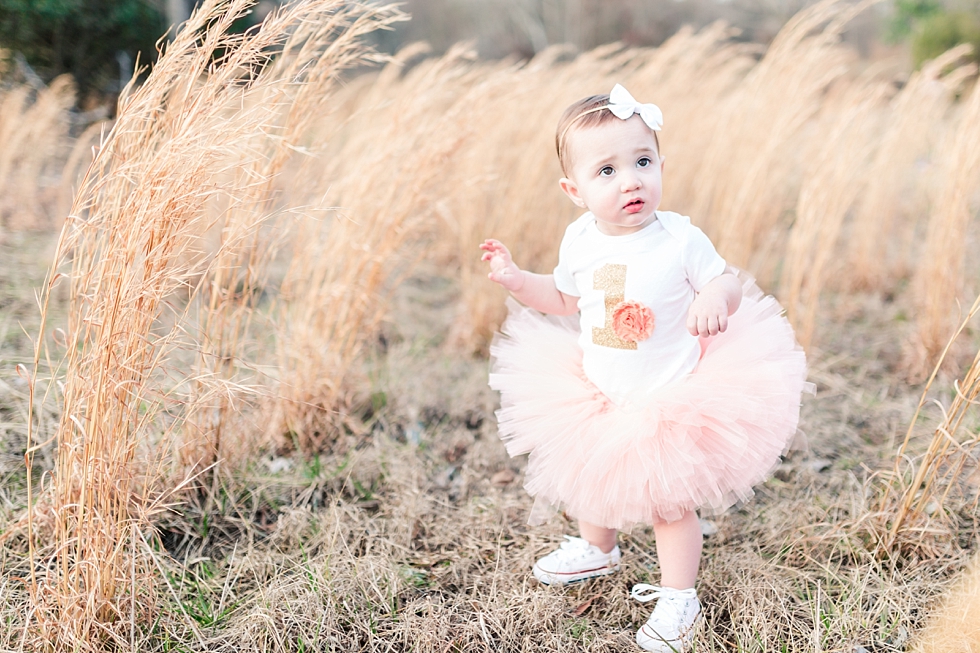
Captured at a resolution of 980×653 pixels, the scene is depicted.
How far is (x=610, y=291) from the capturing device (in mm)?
1517

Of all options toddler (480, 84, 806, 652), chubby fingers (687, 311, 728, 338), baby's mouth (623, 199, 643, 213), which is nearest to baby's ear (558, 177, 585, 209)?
toddler (480, 84, 806, 652)

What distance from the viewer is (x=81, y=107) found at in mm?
8883

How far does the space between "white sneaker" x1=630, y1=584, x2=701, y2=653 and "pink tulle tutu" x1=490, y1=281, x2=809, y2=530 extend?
180mm

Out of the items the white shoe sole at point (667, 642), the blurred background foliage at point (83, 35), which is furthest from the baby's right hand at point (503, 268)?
the blurred background foliage at point (83, 35)

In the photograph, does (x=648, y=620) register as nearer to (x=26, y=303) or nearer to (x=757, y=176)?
(x=757, y=176)

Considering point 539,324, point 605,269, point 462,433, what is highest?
point 605,269

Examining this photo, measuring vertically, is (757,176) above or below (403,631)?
above

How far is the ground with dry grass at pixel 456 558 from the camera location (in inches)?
62.4

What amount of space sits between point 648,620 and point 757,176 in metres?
1.95

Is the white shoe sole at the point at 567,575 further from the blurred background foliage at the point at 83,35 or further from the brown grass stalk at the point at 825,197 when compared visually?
the blurred background foliage at the point at 83,35

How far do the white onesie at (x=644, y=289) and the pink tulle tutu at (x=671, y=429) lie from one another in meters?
0.05

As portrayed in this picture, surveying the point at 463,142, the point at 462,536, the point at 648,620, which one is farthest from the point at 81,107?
the point at 648,620

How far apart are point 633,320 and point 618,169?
0.31 meters

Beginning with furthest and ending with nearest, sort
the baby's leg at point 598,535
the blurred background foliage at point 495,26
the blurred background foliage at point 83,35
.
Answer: the blurred background foliage at point 495,26, the blurred background foliage at point 83,35, the baby's leg at point 598,535
